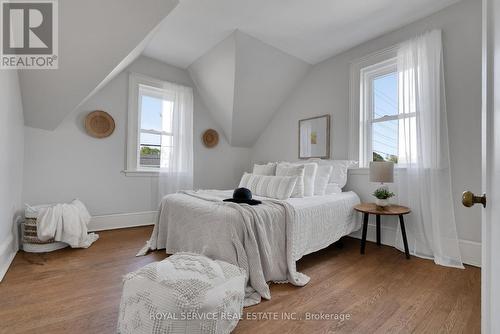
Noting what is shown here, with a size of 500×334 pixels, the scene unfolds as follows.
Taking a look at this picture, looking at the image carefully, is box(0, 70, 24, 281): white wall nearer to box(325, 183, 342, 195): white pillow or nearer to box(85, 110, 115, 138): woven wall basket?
box(85, 110, 115, 138): woven wall basket

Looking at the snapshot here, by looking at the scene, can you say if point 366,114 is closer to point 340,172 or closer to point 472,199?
point 340,172

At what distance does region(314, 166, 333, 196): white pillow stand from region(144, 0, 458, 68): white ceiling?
5.70ft

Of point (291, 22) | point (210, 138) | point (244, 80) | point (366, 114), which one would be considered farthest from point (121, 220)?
point (366, 114)

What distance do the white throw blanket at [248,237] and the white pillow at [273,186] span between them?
1.59 ft

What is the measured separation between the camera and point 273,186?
8.93 feet

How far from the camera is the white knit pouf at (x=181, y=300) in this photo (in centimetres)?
111

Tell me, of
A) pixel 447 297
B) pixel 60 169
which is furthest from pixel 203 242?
pixel 60 169

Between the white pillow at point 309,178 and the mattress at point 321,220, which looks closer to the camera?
the mattress at point 321,220

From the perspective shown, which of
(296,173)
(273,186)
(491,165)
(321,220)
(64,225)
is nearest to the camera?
(491,165)

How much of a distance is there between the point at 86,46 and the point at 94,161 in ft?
5.51

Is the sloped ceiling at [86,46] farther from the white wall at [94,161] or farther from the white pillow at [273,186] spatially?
the white pillow at [273,186]

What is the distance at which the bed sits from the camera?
5.70 feet

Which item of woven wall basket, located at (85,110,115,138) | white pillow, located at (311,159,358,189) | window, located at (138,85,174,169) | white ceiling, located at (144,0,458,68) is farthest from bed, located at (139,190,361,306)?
white ceiling, located at (144,0,458,68)

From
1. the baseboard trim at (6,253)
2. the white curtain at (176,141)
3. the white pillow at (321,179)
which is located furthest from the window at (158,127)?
the white pillow at (321,179)
